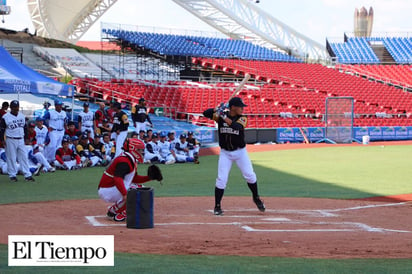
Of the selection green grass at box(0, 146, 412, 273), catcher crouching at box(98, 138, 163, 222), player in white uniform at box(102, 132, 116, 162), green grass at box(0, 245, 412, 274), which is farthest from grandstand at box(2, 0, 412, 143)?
green grass at box(0, 245, 412, 274)

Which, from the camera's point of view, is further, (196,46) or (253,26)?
(253,26)

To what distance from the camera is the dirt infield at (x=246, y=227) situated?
24.5 feet

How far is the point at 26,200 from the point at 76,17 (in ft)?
159

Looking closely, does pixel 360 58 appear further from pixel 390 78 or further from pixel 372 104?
A: pixel 372 104

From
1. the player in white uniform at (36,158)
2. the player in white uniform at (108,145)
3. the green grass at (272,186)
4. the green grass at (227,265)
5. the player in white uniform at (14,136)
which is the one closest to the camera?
the green grass at (227,265)

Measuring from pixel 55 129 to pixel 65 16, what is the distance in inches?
1625

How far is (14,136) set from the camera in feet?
48.3

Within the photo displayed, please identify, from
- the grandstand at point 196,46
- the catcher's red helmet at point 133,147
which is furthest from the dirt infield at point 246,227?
the grandstand at point 196,46

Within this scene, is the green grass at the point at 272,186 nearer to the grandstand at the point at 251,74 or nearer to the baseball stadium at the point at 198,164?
the baseball stadium at the point at 198,164

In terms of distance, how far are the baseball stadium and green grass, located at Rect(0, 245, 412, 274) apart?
1.2 inches

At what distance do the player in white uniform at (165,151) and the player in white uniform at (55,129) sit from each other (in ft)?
13.0

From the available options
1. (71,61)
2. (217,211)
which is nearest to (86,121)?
(217,211)

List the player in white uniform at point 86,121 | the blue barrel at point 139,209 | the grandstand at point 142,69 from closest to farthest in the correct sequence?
the blue barrel at point 139,209
the player in white uniform at point 86,121
the grandstand at point 142,69

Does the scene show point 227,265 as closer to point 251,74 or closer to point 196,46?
point 251,74
